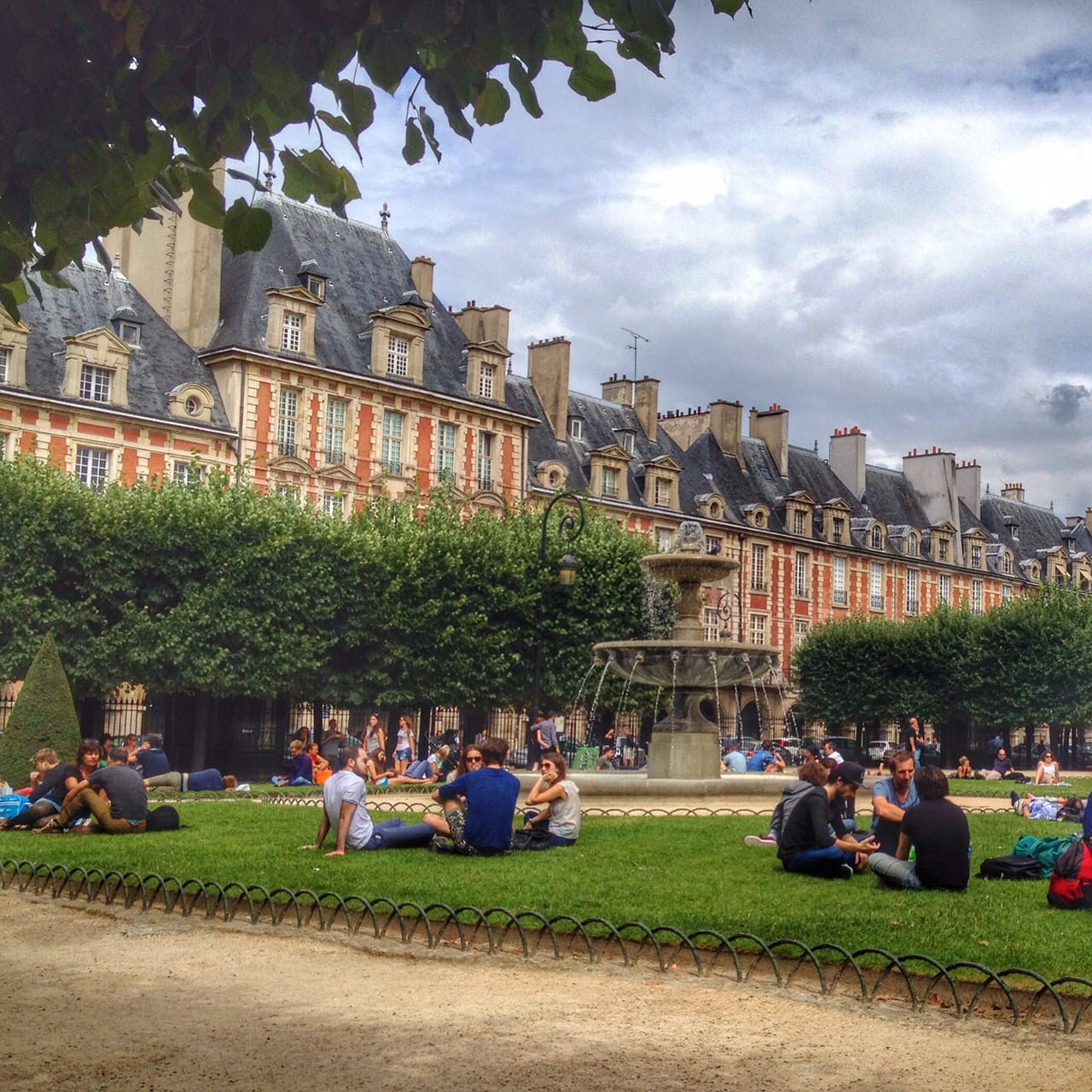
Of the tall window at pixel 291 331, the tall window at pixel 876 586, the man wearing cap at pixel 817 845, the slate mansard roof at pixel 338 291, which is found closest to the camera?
the man wearing cap at pixel 817 845

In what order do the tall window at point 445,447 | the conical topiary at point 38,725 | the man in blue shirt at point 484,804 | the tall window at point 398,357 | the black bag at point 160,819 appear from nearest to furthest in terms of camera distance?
the man in blue shirt at point 484,804, the black bag at point 160,819, the conical topiary at point 38,725, the tall window at point 398,357, the tall window at point 445,447

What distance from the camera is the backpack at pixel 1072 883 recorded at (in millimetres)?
9867

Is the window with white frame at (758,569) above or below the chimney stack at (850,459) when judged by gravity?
below

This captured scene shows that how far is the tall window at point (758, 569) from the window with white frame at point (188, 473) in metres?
26.1

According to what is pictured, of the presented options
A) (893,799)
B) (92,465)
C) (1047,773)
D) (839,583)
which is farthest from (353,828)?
(839,583)

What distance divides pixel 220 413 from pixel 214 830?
85.7 ft

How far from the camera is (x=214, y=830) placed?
592 inches

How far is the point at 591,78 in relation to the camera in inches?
215

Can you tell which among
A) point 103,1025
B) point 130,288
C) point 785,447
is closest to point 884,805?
point 103,1025

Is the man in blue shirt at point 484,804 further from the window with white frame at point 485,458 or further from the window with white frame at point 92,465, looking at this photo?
the window with white frame at point 485,458

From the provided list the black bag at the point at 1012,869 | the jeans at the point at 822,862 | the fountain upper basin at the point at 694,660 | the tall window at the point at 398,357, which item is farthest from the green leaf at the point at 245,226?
the tall window at the point at 398,357

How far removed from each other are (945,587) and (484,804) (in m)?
58.5

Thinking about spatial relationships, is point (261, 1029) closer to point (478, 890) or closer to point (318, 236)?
point (478, 890)

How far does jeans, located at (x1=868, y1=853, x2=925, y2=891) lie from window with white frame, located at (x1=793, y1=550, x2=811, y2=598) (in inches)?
1948
